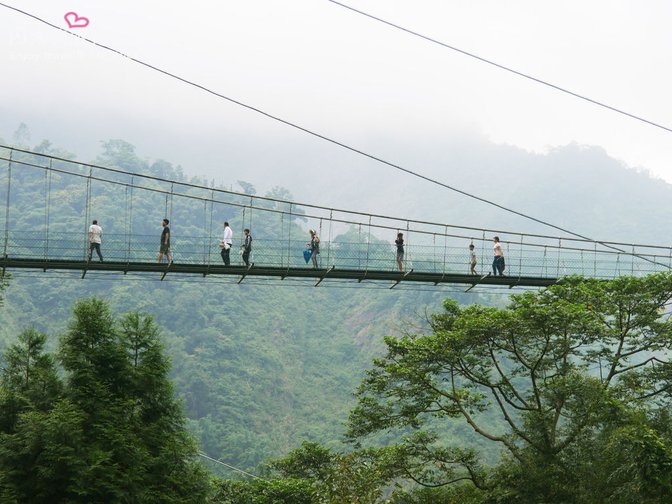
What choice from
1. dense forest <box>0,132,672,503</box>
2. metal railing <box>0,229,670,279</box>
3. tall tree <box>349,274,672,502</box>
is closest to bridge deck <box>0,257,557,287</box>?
metal railing <box>0,229,670,279</box>

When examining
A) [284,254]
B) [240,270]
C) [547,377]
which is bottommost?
[547,377]

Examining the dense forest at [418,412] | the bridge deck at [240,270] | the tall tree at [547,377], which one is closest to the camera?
the dense forest at [418,412]

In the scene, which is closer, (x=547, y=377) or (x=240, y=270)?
(x=240, y=270)

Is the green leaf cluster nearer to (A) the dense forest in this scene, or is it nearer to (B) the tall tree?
(A) the dense forest

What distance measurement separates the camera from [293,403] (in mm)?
46531

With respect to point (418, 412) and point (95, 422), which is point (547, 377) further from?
point (95, 422)

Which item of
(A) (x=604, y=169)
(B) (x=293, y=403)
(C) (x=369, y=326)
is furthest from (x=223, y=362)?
(A) (x=604, y=169)

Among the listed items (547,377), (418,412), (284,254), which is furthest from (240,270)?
(284,254)

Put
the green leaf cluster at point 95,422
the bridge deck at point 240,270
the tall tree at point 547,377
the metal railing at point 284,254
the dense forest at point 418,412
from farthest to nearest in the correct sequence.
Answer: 1. the metal railing at point 284,254
2. the tall tree at point 547,377
3. the bridge deck at point 240,270
4. the dense forest at point 418,412
5. the green leaf cluster at point 95,422

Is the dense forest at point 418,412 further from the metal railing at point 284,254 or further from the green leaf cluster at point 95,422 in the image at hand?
the metal railing at point 284,254

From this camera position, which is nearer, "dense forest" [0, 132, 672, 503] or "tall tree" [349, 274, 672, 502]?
"dense forest" [0, 132, 672, 503]

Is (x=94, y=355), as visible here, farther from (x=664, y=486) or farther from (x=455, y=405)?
(x=664, y=486)

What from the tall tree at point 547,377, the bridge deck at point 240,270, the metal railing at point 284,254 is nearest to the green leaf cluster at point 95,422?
the bridge deck at point 240,270

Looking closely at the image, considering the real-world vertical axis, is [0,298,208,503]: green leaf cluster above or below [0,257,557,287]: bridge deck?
below
